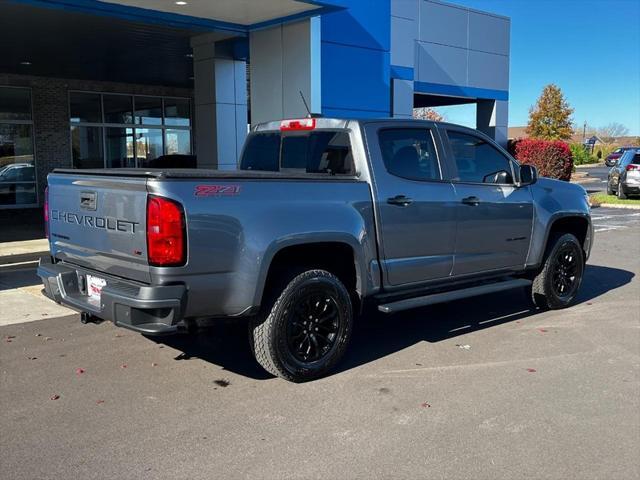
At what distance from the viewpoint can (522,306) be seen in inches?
298

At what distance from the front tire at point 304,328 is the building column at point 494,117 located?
22.5 meters

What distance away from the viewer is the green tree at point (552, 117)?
192ft

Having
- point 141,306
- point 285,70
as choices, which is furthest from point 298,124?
point 285,70

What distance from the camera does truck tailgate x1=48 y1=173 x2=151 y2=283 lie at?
14.1 feet

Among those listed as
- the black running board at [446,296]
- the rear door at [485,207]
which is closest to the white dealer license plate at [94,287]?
the black running board at [446,296]

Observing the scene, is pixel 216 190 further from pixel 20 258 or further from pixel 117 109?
pixel 117 109

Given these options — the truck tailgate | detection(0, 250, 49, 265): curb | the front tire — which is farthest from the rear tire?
detection(0, 250, 49, 265): curb

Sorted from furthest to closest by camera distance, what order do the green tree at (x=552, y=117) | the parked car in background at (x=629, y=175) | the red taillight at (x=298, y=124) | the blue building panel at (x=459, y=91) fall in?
the green tree at (x=552, y=117)
the blue building panel at (x=459, y=91)
the parked car in background at (x=629, y=175)
the red taillight at (x=298, y=124)

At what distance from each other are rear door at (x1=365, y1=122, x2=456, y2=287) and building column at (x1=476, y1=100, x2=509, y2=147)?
836 inches

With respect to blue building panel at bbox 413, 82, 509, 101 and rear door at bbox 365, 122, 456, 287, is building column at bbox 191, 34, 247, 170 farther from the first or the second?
blue building panel at bbox 413, 82, 509, 101

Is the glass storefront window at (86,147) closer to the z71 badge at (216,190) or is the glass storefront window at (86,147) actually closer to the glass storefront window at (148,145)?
the glass storefront window at (148,145)

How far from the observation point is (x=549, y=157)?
25.3 metres

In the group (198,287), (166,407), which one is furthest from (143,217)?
(166,407)

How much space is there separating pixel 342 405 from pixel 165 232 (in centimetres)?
172
